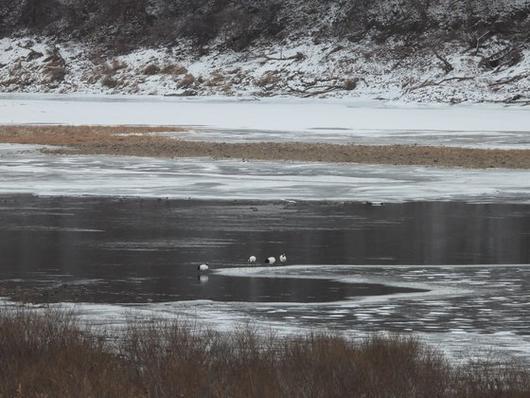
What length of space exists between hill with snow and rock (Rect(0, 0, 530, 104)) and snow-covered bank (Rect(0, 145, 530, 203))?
28.2m

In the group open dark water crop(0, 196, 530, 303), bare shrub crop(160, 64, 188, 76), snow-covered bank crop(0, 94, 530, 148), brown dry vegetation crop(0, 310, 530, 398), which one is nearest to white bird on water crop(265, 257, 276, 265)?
open dark water crop(0, 196, 530, 303)

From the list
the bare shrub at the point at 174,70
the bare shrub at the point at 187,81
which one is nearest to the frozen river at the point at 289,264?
the bare shrub at the point at 187,81

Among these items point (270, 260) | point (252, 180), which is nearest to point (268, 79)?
point (252, 180)

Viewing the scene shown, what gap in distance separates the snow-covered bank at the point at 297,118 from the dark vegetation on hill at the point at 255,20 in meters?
10.3

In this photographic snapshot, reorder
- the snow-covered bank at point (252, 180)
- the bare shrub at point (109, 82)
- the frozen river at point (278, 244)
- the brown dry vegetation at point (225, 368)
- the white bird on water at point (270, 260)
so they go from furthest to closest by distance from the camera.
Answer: the bare shrub at point (109, 82), the snow-covered bank at point (252, 180), the white bird on water at point (270, 260), the frozen river at point (278, 244), the brown dry vegetation at point (225, 368)

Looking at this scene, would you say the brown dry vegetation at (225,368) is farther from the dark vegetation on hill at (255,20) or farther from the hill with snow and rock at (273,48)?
the dark vegetation on hill at (255,20)

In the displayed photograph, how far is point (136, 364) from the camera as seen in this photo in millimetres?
8133

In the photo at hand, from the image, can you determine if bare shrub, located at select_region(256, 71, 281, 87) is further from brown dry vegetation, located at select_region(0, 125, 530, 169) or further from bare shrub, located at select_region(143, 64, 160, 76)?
brown dry vegetation, located at select_region(0, 125, 530, 169)

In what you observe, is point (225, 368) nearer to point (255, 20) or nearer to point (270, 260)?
point (270, 260)

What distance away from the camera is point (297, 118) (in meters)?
48.5

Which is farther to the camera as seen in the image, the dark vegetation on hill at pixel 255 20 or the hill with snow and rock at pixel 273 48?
the dark vegetation on hill at pixel 255 20

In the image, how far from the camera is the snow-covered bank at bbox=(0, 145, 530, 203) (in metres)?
22.6

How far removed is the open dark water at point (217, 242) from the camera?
12680 millimetres

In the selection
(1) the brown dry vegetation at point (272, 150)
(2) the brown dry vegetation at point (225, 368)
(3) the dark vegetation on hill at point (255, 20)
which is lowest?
(1) the brown dry vegetation at point (272, 150)
